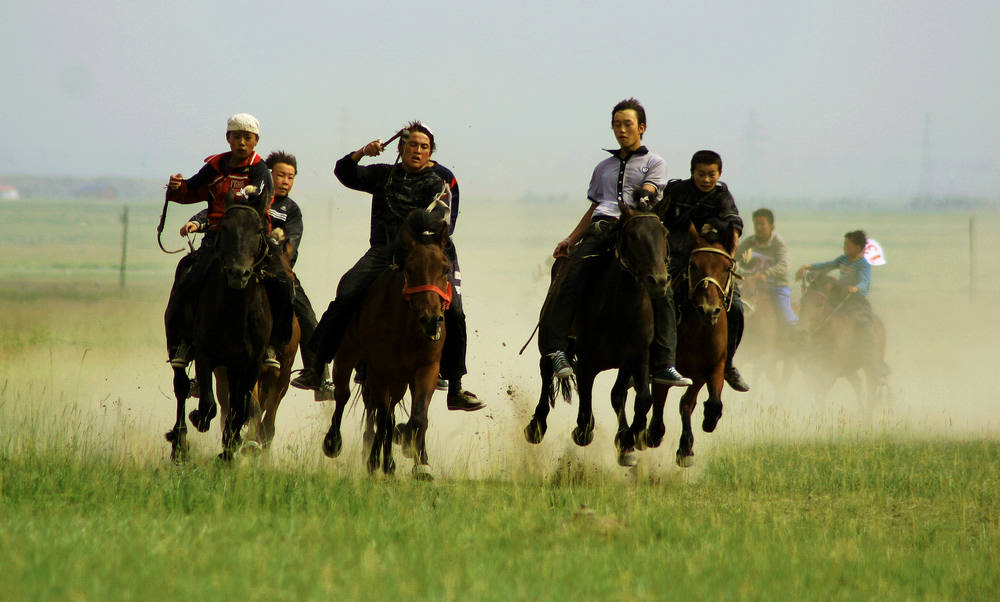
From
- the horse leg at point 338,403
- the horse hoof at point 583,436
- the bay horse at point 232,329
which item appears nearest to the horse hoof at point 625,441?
the horse hoof at point 583,436

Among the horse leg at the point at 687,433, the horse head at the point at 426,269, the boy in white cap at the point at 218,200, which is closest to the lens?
the horse head at the point at 426,269

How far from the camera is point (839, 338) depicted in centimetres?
2092

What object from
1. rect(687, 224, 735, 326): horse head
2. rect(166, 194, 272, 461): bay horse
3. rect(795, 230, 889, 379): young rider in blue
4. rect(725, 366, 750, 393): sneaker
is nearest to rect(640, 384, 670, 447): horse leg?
rect(687, 224, 735, 326): horse head

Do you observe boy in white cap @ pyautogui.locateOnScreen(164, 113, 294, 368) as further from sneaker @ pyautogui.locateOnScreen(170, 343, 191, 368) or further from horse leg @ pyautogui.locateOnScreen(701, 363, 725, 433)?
horse leg @ pyautogui.locateOnScreen(701, 363, 725, 433)

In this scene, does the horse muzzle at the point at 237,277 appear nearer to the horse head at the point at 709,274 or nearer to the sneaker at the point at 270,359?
the sneaker at the point at 270,359

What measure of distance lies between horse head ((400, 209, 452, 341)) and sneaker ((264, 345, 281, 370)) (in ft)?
5.09

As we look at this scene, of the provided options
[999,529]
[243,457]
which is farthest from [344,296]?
[999,529]

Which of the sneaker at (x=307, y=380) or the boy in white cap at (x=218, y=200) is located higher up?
the boy in white cap at (x=218, y=200)

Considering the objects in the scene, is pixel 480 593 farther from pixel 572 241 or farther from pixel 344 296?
pixel 572 241

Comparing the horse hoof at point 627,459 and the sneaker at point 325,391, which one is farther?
the sneaker at point 325,391

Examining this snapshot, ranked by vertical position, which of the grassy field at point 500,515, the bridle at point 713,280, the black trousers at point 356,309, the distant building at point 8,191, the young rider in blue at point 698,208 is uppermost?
the distant building at point 8,191

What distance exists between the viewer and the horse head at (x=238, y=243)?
989cm

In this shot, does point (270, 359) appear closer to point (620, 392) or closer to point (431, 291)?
point (431, 291)

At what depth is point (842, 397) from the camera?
24.0 m
